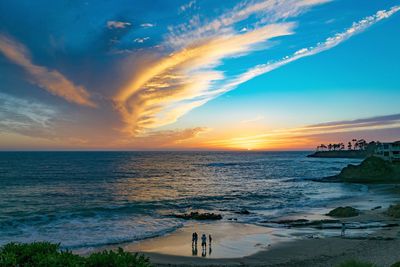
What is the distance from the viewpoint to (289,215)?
42.0 meters

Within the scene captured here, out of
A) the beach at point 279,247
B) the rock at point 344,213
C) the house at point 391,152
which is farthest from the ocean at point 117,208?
the house at point 391,152

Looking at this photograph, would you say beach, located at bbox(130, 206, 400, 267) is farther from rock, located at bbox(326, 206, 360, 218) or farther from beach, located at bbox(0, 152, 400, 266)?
rock, located at bbox(326, 206, 360, 218)

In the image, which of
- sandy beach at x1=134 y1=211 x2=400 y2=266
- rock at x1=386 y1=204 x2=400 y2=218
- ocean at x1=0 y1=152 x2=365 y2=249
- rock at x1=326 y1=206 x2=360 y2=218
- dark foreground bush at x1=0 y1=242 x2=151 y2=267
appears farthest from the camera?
rock at x1=326 y1=206 x2=360 y2=218

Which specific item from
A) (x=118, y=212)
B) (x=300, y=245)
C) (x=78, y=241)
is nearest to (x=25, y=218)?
(x=118, y=212)

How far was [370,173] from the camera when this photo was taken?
85125 millimetres

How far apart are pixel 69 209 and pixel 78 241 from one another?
55.9ft

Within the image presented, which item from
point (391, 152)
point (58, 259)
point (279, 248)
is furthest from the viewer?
point (391, 152)

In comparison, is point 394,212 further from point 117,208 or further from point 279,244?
point 117,208

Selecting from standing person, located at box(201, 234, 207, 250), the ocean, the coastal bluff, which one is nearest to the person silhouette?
standing person, located at box(201, 234, 207, 250)

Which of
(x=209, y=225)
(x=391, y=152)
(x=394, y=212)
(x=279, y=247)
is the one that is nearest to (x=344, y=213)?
(x=394, y=212)

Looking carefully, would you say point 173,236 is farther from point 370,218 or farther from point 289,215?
point 370,218

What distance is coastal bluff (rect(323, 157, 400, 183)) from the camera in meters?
82.5

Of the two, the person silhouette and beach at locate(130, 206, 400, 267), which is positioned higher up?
the person silhouette

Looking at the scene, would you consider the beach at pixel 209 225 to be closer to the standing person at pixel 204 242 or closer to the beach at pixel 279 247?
the beach at pixel 279 247
